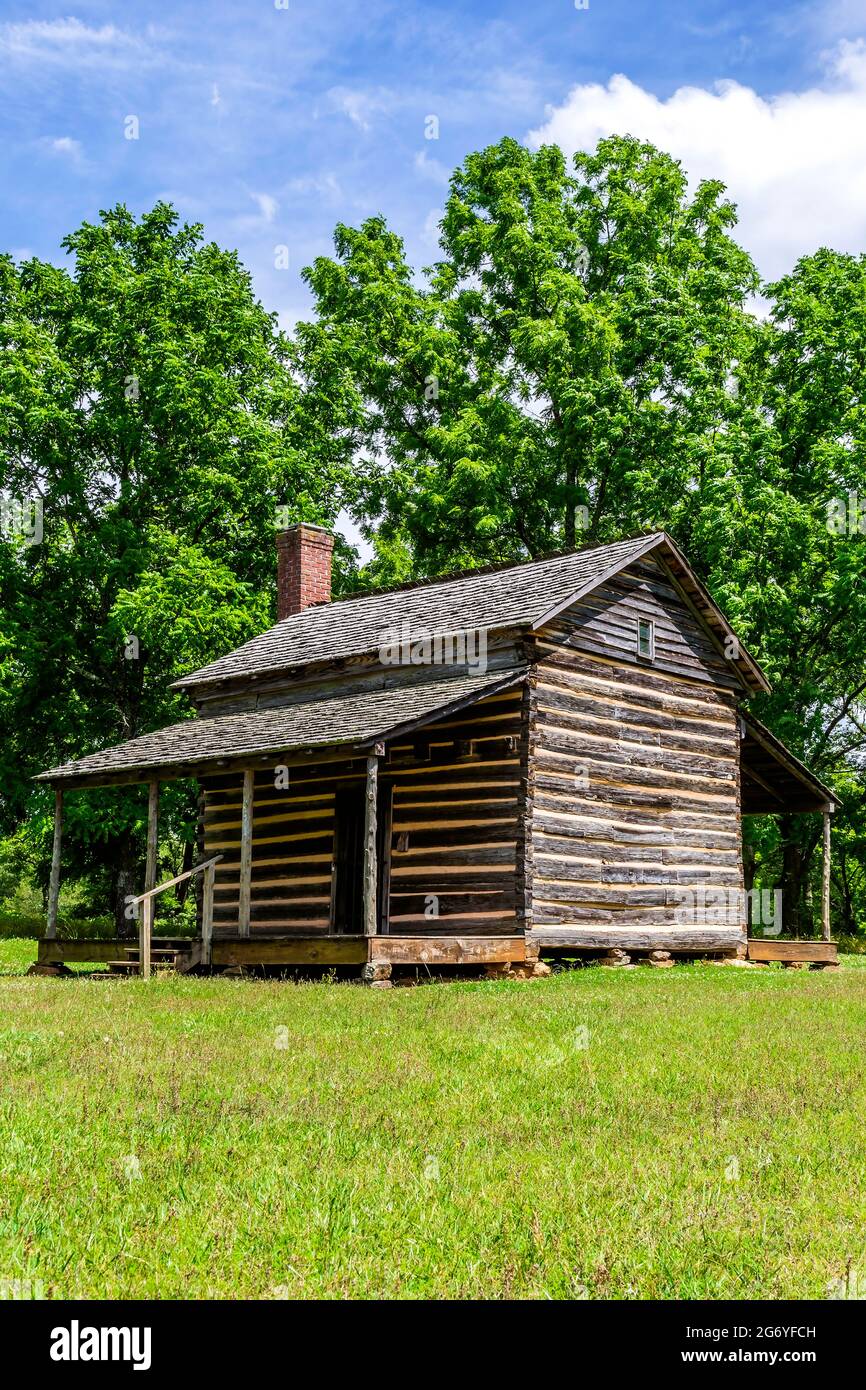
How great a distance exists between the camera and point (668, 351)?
37344 mm

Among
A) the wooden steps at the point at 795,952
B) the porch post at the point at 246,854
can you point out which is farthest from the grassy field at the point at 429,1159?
the wooden steps at the point at 795,952

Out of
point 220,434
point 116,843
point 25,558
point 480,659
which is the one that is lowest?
point 116,843

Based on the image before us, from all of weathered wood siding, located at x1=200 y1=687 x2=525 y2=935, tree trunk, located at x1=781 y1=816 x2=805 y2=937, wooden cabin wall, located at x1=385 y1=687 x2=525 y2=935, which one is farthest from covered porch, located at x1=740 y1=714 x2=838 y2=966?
tree trunk, located at x1=781 y1=816 x2=805 y2=937

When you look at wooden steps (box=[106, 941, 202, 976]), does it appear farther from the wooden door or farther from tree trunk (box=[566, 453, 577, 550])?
tree trunk (box=[566, 453, 577, 550])

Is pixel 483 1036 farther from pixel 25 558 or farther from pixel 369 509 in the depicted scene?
pixel 369 509

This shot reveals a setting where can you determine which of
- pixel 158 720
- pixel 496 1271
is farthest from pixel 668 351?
pixel 496 1271

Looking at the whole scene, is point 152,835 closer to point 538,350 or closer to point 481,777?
point 481,777

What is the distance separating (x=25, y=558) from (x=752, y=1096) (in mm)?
29545

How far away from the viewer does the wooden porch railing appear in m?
19.7

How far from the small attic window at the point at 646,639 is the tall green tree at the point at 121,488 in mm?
11037

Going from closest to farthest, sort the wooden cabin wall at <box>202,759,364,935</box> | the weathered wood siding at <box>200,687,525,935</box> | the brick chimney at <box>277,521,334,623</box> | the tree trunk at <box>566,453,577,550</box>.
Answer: the weathered wood siding at <box>200,687,525,935</box> < the wooden cabin wall at <box>202,759,364,935</box> < the brick chimney at <box>277,521,334,623</box> < the tree trunk at <box>566,453,577,550</box>

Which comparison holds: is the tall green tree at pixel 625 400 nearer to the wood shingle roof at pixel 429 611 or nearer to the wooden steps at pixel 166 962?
the wood shingle roof at pixel 429 611

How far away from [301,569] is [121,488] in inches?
251

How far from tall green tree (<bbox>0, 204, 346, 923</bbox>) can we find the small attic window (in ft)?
36.2
